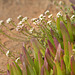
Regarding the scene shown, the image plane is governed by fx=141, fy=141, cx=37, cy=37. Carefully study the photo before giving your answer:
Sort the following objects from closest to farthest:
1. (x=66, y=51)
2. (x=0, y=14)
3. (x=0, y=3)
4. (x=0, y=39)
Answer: (x=66, y=51), (x=0, y=39), (x=0, y=14), (x=0, y=3)

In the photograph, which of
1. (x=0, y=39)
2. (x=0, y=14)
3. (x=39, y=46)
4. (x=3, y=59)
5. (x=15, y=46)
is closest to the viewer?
(x=39, y=46)

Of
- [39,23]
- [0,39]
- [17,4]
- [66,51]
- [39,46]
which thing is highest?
[17,4]

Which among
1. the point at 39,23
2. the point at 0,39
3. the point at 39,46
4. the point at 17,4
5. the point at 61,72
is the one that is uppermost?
the point at 17,4

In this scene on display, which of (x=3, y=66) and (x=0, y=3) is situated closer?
(x=3, y=66)

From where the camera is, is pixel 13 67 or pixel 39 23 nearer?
pixel 13 67

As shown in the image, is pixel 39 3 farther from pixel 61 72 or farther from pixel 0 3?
pixel 61 72

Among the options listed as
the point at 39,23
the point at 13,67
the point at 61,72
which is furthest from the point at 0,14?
the point at 61,72

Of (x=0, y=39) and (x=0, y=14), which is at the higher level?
(x=0, y=14)

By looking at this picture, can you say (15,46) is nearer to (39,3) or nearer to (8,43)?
(8,43)

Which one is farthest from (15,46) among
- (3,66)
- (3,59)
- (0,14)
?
(0,14)
